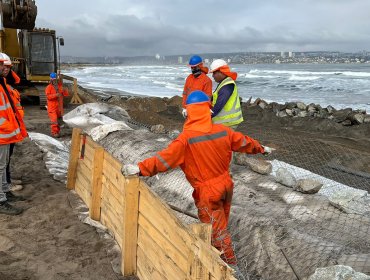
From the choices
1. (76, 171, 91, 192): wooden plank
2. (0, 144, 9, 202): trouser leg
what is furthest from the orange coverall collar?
(0, 144, 9, 202): trouser leg

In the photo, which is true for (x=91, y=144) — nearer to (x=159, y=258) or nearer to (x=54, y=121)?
(x=159, y=258)

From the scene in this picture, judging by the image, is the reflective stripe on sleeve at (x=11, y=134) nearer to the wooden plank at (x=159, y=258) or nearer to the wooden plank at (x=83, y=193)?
the wooden plank at (x=83, y=193)

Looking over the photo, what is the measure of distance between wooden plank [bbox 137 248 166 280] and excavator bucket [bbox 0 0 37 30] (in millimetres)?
8956

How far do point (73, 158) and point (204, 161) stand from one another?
3.44m

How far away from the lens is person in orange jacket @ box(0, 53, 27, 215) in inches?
201

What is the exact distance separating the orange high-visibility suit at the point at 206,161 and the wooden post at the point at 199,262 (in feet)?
2.39

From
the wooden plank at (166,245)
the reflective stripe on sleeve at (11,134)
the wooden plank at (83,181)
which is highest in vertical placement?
the reflective stripe on sleeve at (11,134)

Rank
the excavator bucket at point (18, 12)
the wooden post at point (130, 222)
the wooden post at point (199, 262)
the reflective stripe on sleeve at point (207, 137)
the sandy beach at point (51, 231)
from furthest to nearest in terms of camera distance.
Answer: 1. the excavator bucket at point (18, 12)
2. the sandy beach at point (51, 231)
3. the wooden post at point (130, 222)
4. the reflective stripe on sleeve at point (207, 137)
5. the wooden post at point (199, 262)

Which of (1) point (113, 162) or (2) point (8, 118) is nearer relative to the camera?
(1) point (113, 162)

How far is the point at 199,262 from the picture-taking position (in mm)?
2469

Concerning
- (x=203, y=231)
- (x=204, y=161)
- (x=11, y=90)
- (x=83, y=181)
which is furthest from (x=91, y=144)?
(x=203, y=231)

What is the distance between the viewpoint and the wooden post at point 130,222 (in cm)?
362

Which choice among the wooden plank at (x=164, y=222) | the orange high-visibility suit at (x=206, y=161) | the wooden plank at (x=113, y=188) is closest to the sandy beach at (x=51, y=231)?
the wooden plank at (x=113, y=188)

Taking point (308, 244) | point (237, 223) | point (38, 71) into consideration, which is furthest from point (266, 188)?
point (38, 71)
